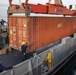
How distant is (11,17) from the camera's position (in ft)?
36.4

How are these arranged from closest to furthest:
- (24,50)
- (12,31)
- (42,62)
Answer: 1. (42,62)
2. (24,50)
3. (12,31)

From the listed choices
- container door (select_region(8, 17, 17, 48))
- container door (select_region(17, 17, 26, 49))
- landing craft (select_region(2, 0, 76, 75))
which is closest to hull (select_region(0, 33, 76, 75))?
landing craft (select_region(2, 0, 76, 75))

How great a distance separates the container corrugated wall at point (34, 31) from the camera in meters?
10.1

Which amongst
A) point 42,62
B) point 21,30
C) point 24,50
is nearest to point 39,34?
point 21,30

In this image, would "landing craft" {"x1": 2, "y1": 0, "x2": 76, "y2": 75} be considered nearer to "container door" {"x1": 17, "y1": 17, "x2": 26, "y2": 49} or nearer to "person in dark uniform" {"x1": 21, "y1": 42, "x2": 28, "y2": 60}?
"container door" {"x1": 17, "y1": 17, "x2": 26, "y2": 49}

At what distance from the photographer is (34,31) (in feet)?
34.2

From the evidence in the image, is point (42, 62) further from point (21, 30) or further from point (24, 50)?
point (21, 30)

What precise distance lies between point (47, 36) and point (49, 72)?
11.9 feet

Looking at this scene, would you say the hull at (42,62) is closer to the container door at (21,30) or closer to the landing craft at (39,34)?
the landing craft at (39,34)

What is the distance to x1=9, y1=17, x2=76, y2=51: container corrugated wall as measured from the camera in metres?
10.1

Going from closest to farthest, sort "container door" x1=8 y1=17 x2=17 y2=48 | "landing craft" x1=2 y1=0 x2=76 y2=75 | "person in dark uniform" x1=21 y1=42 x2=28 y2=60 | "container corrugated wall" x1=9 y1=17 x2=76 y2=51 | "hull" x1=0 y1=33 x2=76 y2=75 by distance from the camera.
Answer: "hull" x1=0 y1=33 x2=76 y2=75
"landing craft" x1=2 y1=0 x2=76 y2=75
"person in dark uniform" x1=21 y1=42 x2=28 y2=60
"container corrugated wall" x1=9 y1=17 x2=76 y2=51
"container door" x1=8 y1=17 x2=17 y2=48

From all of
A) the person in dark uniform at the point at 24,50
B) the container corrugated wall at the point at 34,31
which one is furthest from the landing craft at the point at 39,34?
the person in dark uniform at the point at 24,50

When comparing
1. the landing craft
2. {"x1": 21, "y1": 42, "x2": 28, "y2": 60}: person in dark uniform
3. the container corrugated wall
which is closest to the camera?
the landing craft

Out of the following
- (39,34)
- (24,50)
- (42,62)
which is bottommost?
(42,62)
